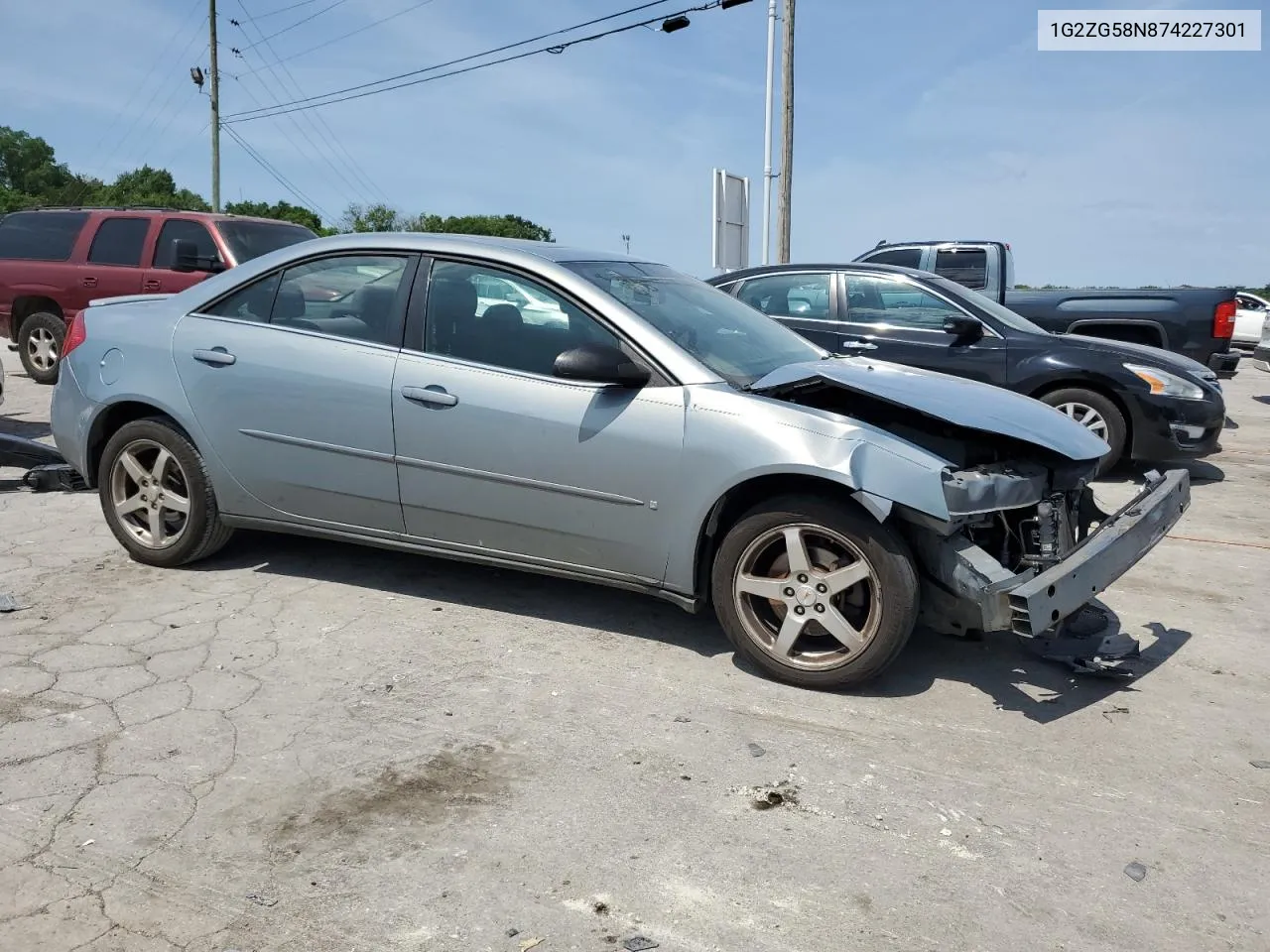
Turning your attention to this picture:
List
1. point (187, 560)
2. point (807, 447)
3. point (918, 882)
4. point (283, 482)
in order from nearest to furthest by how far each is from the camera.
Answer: point (918, 882), point (807, 447), point (283, 482), point (187, 560)

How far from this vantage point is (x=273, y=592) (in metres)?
4.89

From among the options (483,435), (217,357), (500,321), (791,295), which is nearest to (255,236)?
(791,295)

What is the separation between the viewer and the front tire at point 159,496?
493 centimetres

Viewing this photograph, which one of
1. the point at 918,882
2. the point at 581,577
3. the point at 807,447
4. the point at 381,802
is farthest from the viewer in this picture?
the point at 581,577

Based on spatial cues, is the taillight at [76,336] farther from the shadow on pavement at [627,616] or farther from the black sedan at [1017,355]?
the black sedan at [1017,355]

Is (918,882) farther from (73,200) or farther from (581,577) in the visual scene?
(73,200)

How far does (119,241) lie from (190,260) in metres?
1.79

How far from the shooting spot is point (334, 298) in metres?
4.71

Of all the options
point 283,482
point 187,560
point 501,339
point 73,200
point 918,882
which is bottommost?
point 918,882

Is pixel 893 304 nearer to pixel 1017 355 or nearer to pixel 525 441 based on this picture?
pixel 1017 355

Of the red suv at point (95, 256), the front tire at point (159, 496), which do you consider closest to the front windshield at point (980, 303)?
the front tire at point (159, 496)

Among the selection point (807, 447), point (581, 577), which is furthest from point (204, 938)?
point (807, 447)

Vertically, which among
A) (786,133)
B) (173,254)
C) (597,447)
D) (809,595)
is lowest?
(809,595)

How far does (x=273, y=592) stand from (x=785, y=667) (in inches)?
95.8
